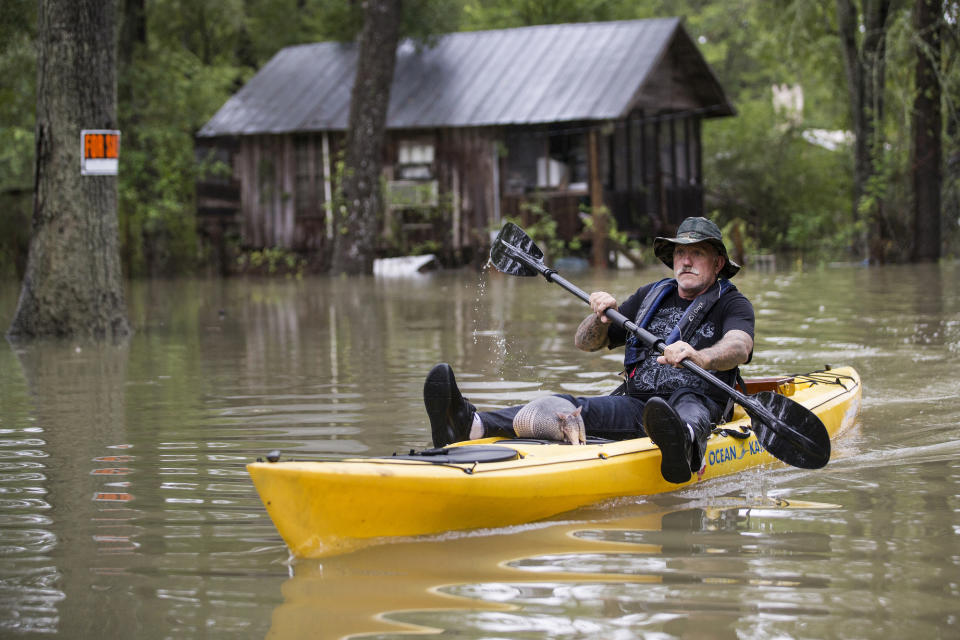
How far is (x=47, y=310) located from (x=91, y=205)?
1.12 meters

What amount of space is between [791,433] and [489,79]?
22211 millimetres

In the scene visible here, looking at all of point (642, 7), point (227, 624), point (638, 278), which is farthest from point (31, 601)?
point (642, 7)

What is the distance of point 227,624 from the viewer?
370 centimetres

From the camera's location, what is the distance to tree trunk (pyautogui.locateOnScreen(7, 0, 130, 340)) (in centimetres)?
1136

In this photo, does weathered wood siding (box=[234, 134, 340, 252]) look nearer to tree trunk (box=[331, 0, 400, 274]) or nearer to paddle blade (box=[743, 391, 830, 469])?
tree trunk (box=[331, 0, 400, 274])

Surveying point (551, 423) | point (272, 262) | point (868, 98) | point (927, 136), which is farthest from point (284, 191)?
point (551, 423)

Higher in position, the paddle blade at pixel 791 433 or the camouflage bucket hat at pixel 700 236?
the camouflage bucket hat at pixel 700 236

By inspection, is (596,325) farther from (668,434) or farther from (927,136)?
(927,136)

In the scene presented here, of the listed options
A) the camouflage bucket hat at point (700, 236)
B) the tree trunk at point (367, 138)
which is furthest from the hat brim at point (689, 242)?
the tree trunk at point (367, 138)

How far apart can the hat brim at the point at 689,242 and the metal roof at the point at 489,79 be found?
17.8 m

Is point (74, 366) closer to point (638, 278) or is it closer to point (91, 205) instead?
point (91, 205)

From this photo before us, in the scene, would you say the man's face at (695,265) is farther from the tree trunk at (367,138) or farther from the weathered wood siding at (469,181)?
the weathered wood siding at (469,181)

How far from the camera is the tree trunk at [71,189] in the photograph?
37.3ft

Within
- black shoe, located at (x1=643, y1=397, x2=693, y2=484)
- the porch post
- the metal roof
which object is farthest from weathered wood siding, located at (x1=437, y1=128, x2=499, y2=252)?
black shoe, located at (x1=643, y1=397, x2=693, y2=484)
